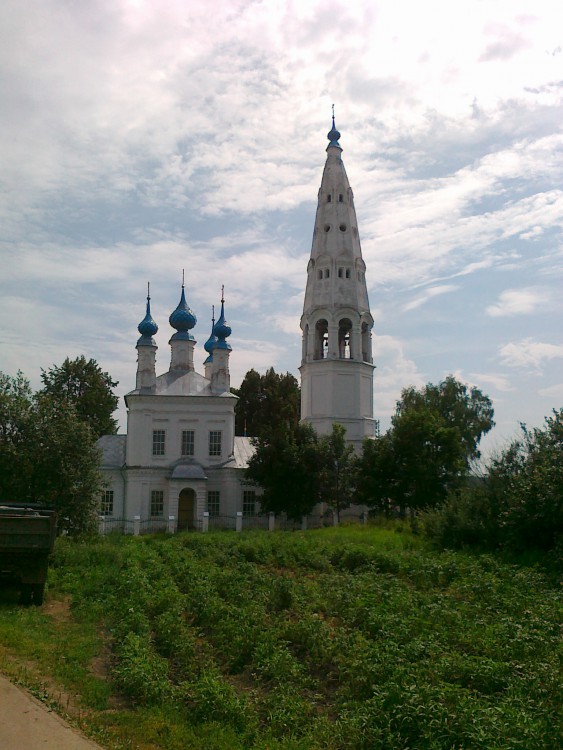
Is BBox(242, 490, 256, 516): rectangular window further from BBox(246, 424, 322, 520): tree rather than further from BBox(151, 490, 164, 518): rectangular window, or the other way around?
BBox(151, 490, 164, 518): rectangular window

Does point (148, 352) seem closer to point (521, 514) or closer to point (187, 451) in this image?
point (187, 451)

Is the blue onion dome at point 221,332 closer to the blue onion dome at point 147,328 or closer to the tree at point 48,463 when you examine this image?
the blue onion dome at point 147,328

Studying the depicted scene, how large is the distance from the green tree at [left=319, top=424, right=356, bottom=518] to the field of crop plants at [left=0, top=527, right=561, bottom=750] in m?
17.0

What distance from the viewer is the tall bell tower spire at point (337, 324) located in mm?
36844

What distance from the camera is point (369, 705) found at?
278 inches

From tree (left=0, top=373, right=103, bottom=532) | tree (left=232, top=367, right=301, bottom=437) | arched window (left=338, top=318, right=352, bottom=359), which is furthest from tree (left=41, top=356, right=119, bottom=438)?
tree (left=0, top=373, right=103, bottom=532)

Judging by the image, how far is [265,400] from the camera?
167 feet

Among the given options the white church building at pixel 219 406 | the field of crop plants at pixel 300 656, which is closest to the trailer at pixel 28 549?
the field of crop plants at pixel 300 656

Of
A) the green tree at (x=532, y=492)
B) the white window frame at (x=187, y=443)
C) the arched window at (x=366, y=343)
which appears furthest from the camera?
the arched window at (x=366, y=343)

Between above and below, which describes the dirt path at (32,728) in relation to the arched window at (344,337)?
below

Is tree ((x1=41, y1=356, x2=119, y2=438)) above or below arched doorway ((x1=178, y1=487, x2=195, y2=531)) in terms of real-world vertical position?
above

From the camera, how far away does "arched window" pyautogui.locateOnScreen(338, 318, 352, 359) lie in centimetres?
3759

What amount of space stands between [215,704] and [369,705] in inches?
57.5

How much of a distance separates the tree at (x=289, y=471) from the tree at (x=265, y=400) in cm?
1557
